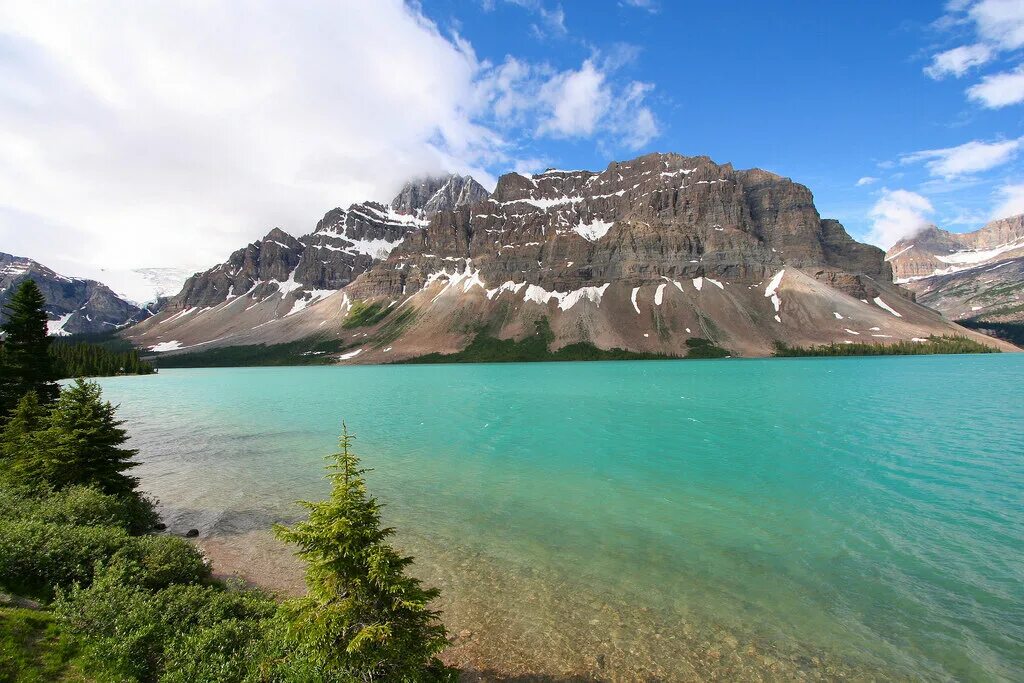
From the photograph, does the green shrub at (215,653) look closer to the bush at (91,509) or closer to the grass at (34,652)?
the grass at (34,652)

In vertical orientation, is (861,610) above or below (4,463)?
below

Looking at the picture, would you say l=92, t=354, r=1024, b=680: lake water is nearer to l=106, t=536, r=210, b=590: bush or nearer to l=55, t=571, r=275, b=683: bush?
l=106, t=536, r=210, b=590: bush

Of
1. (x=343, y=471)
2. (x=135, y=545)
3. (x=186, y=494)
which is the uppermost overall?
(x=343, y=471)

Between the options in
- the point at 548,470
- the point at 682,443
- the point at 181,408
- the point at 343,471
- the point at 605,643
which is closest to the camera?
the point at 343,471

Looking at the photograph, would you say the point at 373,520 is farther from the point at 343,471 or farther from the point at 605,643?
the point at 605,643

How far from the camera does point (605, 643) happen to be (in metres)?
14.1

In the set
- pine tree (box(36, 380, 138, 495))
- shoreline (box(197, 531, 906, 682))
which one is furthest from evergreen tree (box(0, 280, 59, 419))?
shoreline (box(197, 531, 906, 682))

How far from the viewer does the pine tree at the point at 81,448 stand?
20953mm

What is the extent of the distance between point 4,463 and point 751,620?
33.2m

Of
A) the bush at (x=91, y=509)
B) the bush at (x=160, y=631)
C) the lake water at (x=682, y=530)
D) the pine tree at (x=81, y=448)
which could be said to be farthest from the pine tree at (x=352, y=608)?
the pine tree at (x=81, y=448)

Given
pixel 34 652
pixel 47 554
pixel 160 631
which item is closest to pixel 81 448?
pixel 47 554

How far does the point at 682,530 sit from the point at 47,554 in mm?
23885

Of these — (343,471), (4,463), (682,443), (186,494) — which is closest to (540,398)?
(682,443)

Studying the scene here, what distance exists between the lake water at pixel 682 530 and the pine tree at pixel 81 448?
15.9 ft
